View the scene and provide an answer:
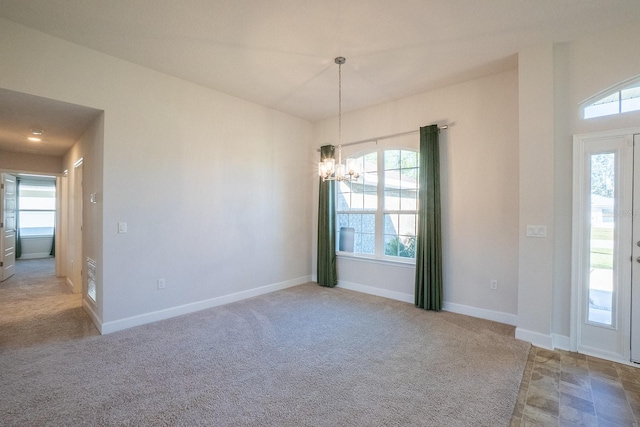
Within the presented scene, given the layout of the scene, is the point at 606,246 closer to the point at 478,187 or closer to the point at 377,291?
the point at 478,187

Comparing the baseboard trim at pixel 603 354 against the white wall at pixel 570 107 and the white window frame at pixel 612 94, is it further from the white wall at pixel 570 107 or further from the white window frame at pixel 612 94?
the white window frame at pixel 612 94

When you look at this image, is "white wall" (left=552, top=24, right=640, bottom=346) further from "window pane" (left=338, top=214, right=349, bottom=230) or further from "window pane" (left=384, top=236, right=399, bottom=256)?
"window pane" (left=338, top=214, right=349, bottom=230)

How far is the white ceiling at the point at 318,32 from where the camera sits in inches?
99.7

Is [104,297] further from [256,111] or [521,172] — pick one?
[521,172]

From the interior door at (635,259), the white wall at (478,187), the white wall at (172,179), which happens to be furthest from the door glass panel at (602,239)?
the white wall at (172,179)

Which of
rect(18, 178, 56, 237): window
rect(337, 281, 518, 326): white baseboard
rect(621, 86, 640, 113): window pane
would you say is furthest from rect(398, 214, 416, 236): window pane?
rect(18, 178, 56, 237): window

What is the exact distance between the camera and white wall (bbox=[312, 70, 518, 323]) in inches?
143

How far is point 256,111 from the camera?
4.80 meters

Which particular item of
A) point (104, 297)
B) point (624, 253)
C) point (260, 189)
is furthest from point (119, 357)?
point (624, 253)

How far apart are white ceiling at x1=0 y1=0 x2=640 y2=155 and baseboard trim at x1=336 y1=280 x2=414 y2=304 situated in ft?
10.3

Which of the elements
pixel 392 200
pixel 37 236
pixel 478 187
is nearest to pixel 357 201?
pixel 392 200

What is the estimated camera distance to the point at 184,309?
396cm

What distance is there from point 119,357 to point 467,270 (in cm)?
415

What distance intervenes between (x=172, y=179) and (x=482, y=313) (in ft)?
14.6
